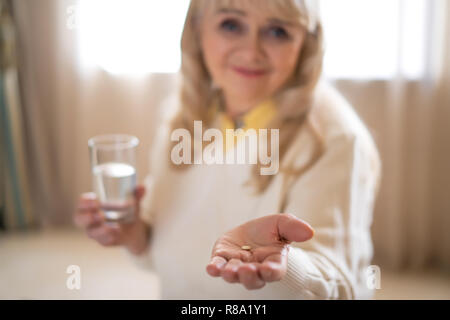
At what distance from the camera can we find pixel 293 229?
0.40m

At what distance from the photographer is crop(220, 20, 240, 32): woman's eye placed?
530mm

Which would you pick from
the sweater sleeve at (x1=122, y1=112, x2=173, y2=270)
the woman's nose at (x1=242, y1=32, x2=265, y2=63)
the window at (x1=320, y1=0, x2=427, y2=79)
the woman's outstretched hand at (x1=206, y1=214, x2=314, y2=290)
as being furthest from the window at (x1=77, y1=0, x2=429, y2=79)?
the woman's outstretched hand at (x1=206, y1=214, x2=314, y2=290)

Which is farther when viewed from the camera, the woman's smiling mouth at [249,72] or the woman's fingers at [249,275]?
the woman's smiling mouth at [249,72]

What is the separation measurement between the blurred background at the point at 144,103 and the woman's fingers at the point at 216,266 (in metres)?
0.58

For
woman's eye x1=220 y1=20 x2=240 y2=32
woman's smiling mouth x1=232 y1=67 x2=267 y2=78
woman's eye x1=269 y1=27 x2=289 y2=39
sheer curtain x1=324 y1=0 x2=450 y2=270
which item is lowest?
sheer curtain x1=324 y1=0 x2=450 y2=270

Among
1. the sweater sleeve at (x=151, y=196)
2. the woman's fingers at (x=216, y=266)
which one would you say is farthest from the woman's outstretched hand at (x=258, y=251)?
the sweater sleeve at (x=151, y=196)

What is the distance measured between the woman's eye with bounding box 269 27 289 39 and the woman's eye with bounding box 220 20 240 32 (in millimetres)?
37

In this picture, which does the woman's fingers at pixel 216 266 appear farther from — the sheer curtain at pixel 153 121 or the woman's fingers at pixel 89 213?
the sheer curtain at pixel 153 121

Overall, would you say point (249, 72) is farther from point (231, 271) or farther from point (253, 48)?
point (231, 271)

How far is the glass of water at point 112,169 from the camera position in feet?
1.93

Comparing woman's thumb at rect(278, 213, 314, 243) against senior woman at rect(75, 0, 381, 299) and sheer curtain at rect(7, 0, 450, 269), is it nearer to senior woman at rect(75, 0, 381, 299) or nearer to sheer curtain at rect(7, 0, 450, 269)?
senior woman at rect(75, 0, 381, 299)

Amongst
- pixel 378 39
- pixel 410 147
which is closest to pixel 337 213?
pixel 378 39

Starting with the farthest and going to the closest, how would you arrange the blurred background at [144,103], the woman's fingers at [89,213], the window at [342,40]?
1. the blurred background at [144,103]
2. the window at [342,40]
3. the woman's fingers at [89,213]
